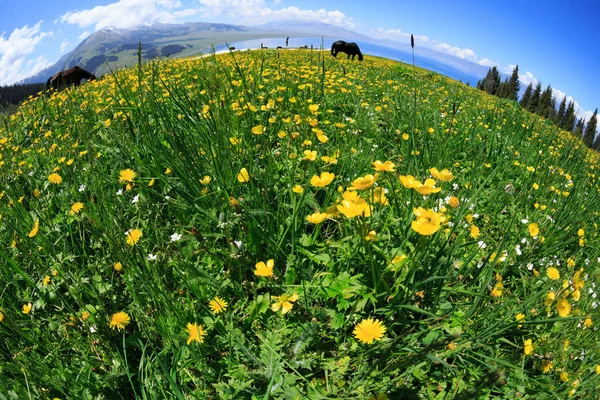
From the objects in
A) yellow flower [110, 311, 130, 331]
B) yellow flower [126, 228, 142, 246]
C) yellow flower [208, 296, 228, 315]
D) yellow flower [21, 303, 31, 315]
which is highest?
yellow flower [126, 228, 142, 246]

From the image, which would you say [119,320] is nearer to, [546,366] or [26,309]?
[26,309]

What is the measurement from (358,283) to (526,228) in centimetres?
211

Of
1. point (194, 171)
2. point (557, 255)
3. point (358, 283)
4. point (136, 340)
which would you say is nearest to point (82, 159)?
point (194, 171)

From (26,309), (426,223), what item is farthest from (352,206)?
(26,309)

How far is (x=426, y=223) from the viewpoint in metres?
1.39

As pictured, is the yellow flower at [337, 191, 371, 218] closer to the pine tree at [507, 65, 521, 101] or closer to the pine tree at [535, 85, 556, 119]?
the pine tree at [535, 85, 556, 119]

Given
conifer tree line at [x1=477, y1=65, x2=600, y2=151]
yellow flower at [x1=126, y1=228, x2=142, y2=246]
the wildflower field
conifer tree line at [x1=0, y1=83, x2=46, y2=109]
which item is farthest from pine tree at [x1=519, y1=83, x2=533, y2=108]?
conifer tree line at [x1=0, y1=83, x2=46, y2=109]

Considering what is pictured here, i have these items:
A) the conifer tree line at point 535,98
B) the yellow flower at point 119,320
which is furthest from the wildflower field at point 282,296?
the conifer tree line at point 535,98

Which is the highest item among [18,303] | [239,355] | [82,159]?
[82,159]

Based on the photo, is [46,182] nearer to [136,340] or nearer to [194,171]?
[194,171]

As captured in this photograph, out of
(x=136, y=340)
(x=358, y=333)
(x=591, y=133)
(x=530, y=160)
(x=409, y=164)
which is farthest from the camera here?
(x=591, y=133)

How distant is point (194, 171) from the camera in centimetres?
227

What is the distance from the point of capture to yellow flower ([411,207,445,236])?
1.32 meters

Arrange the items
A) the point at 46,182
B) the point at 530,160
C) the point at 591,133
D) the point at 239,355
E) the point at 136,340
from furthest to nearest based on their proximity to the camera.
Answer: the point at 591,133 → the point at 530,160 → the point at 46,182 → the point at 136,340 → the point at 239,355
